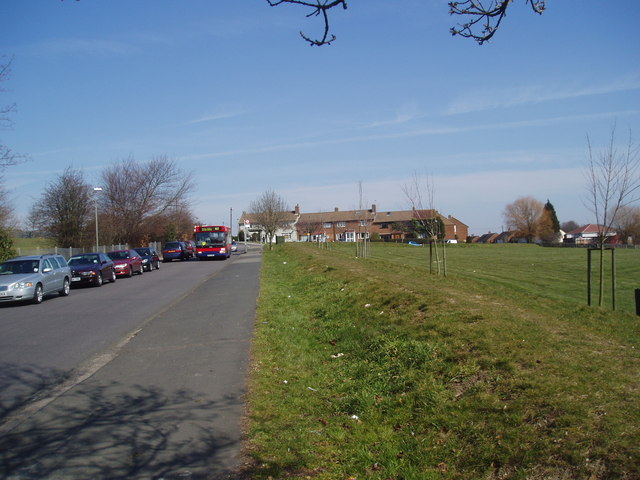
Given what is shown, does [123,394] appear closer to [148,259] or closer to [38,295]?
[38,295]

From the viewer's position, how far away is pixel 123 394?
674 cm

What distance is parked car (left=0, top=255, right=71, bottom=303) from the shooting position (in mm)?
17016

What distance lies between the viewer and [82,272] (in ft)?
76.5

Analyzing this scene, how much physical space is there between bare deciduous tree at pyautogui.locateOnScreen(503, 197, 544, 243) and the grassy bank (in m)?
100

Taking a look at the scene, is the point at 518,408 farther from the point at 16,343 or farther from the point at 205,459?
the point at 16,343

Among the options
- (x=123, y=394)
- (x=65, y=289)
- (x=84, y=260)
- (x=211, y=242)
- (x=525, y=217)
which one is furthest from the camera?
(x=525, y=217)

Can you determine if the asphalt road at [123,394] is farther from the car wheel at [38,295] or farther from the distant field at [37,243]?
the distant field at [37,243]

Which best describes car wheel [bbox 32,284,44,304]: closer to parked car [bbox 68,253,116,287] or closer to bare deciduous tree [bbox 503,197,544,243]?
parked car [bbox 68,253,116,287]

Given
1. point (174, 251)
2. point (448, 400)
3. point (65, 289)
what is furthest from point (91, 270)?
point (174, 251)

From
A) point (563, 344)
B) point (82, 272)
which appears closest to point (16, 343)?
point (563, 344)

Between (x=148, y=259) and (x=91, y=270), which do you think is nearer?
(x=91, y=270)

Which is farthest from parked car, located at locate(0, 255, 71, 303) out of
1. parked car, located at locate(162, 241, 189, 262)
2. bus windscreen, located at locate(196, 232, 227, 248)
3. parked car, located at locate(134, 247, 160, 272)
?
parked car, located at locate(162, 241, 189, 262)

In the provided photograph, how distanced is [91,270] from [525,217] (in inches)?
3724

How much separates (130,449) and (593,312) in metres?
10.8
